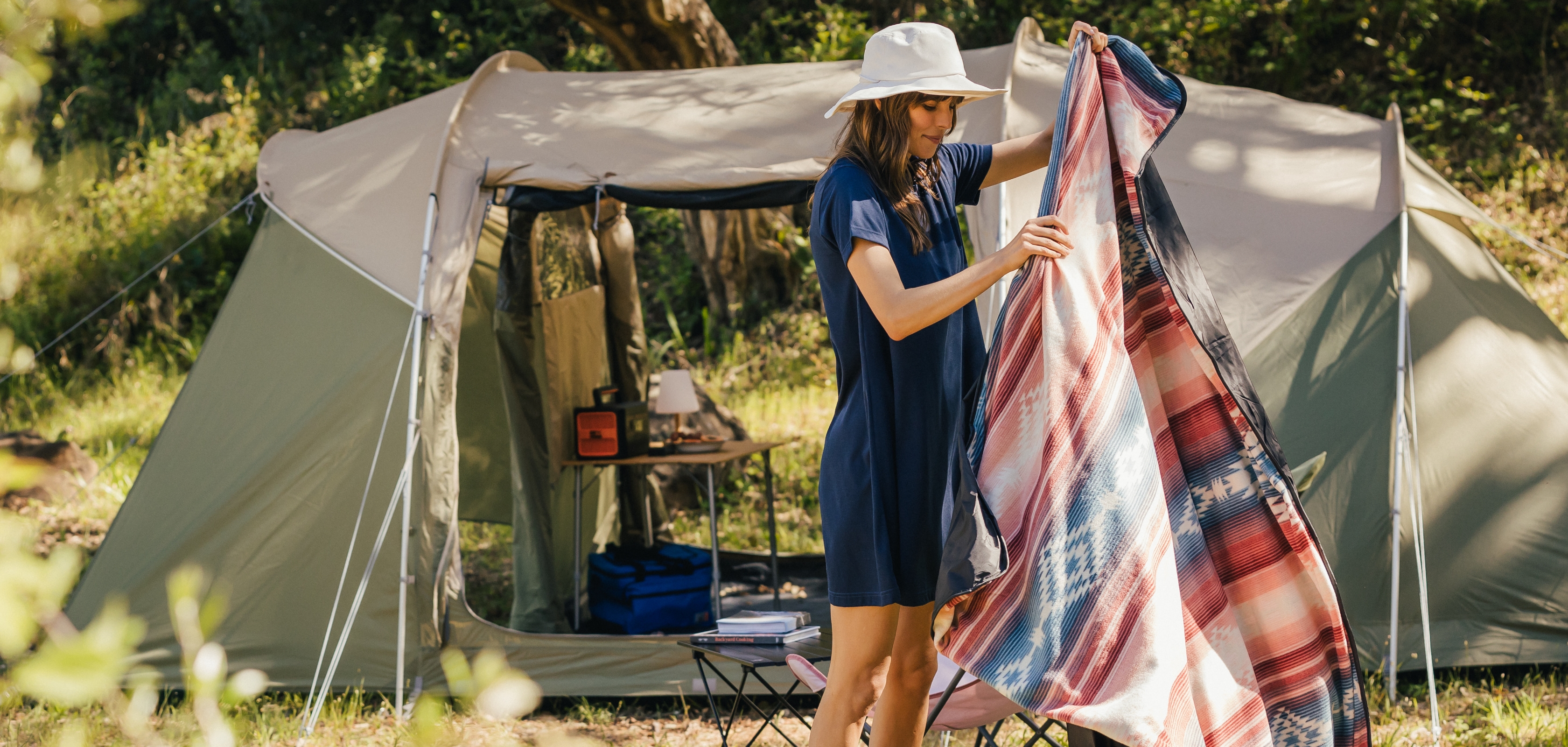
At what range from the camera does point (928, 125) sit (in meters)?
1.66

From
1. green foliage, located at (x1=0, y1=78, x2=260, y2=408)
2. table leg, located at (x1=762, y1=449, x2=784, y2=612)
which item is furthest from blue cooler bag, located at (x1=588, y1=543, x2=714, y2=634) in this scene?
green foliage, located at (x1=0, y1=78, x2=260, y2=408)

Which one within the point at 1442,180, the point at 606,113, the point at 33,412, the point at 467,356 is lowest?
the point at 33,412

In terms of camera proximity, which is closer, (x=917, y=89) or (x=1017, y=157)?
(x=917, y=89)

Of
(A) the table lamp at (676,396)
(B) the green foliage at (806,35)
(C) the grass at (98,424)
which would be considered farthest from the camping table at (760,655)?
(B) the green foliage at (806,35)

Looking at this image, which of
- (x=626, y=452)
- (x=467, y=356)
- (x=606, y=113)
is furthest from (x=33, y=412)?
(x=606, y=113)

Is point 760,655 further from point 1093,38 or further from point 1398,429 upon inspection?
point 1398,429

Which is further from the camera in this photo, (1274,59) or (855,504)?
(1274,59)

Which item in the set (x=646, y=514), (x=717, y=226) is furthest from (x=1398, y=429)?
(x=717, y=226)

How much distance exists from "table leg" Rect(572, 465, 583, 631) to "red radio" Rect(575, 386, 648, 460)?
9 centimetres

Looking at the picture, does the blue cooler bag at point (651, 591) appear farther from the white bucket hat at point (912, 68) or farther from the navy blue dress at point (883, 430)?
the white bucket hat at point (912, 68)

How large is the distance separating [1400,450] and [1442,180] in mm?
918

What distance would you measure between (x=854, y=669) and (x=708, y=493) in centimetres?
261

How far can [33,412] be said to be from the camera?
24.9ft

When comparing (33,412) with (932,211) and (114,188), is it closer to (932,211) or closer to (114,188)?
(114,188)
